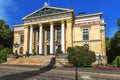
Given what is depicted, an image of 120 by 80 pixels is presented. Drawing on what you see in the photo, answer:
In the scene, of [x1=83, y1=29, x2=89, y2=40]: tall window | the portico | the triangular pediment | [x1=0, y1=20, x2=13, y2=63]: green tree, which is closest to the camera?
[x1=83, y1=29, x2=89, y2=40]: tall window

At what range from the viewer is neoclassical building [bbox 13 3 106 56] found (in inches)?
1631

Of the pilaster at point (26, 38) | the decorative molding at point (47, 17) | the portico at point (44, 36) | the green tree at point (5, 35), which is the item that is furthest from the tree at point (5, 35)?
the decorative molding at point (47, 17)

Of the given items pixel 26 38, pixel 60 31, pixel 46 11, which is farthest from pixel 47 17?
pixel 26 38

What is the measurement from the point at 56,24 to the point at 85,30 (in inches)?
295

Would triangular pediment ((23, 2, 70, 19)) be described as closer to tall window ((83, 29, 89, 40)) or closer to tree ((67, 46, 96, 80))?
tall window ((83, 29, 89, 40))

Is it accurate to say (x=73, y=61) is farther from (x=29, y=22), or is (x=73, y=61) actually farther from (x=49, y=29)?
(x=29, y=22)

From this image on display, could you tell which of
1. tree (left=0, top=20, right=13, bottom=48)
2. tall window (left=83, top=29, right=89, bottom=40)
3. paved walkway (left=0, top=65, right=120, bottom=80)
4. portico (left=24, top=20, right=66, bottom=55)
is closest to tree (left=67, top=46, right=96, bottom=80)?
paved walkway (left=0, top=65, right=120, bottom=80)

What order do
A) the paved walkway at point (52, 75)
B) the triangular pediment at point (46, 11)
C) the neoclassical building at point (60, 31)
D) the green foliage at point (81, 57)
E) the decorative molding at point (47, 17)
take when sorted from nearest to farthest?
the paved walkway at point (52, 75) < the green foliage at point (81, 57) < the neoclassical building at point (60, 31) < the decorative molding at point (47, 17) < the triangular pediment at point (46, 11)

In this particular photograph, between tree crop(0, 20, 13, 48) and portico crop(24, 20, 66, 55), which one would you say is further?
tree crop(0, 20, 13, 48)

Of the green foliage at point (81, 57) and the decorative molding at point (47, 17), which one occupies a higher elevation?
the decorative molding at point (47, 17)

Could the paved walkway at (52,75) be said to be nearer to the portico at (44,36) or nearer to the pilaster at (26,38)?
the portico at (44,36)

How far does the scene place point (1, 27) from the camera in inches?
2132

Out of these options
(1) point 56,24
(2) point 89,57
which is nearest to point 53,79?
(2) point 89,57

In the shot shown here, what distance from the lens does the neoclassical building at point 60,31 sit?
4144cm
